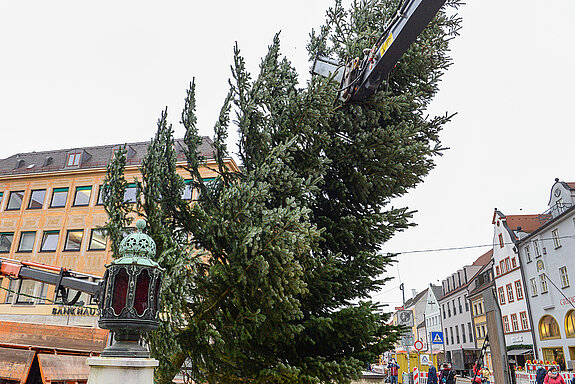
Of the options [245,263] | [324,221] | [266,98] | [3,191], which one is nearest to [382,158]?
[324,221]

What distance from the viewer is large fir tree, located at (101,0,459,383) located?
6.33 meters

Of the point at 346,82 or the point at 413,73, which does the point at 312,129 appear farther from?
the point at 413,73

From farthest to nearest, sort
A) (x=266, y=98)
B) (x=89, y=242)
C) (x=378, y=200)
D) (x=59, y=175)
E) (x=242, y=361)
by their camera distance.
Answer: (x=59, y=175), (x=89, y=242), (x=378, y=200), (x=266, y=98), (x=242, y=361)

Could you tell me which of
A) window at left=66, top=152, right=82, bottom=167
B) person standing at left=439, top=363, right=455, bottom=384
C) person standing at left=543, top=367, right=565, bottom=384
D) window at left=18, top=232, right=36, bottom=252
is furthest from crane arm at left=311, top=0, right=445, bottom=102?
window at left=18, top=232, right=36, bottom=252

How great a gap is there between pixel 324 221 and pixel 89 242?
985 inches

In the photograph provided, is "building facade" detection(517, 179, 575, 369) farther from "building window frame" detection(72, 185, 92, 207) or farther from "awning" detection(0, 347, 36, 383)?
"building window frame" detection(72, 185, 92, 207)

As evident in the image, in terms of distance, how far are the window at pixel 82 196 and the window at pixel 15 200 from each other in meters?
4.74

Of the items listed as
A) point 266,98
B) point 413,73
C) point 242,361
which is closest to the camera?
point 242,361

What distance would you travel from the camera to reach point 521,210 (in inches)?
1657

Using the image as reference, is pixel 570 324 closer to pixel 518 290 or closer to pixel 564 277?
pixel 564 277

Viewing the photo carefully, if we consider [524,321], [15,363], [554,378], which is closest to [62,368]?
[15,363]

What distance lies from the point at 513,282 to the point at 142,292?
38.8 m

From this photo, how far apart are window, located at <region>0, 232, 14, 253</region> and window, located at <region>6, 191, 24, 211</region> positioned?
190cm

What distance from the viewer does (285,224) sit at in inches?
247
